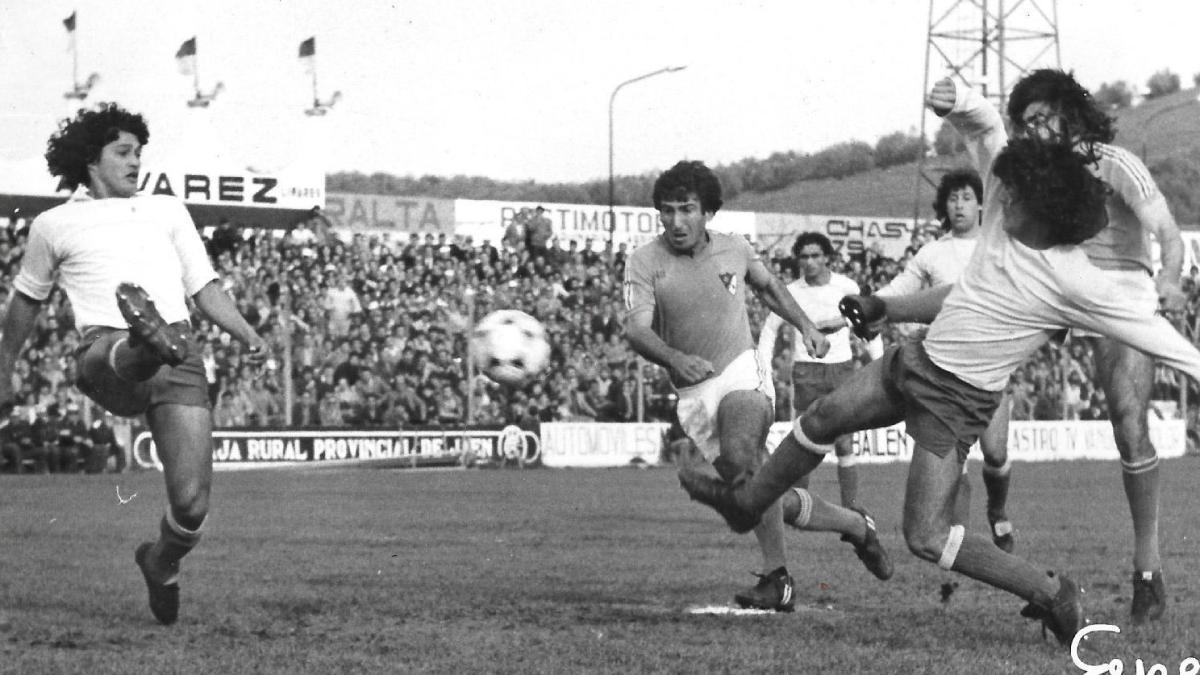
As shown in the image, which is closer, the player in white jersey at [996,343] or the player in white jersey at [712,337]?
the player in white jersey at [996,343]

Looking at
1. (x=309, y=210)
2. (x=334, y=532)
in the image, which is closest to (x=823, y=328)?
(x=334, y=532)

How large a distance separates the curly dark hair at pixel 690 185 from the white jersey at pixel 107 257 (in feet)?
7.98

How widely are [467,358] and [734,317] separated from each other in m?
19.1

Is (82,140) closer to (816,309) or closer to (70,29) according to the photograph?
(816,309)

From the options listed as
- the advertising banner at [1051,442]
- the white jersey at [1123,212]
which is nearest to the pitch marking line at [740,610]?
the white jersey at [1123,212]

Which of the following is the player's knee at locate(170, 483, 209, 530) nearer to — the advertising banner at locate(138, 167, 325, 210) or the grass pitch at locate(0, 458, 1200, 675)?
the grass pitch at locate(0, 458, 1200, 675)

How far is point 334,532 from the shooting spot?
14.7 m

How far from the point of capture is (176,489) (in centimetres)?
810

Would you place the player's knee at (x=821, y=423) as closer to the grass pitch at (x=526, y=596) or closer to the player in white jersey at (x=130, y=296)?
the grass pitch at (x=526, y=596)

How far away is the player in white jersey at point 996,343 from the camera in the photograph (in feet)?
22.4

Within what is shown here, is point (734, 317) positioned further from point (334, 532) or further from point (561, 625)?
point (334, 532)

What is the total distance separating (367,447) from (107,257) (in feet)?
67.2

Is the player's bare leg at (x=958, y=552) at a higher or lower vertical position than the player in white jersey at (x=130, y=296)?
lower

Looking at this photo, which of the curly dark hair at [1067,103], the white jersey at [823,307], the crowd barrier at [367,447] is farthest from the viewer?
the crowd barrier at [367,447]
